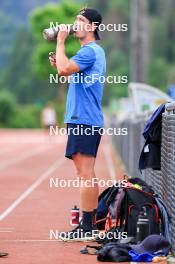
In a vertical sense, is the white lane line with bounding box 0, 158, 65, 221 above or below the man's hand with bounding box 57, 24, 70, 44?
below

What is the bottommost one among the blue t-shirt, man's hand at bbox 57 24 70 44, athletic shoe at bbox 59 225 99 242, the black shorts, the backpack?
athletic shoe at bbox 59 225 99 242

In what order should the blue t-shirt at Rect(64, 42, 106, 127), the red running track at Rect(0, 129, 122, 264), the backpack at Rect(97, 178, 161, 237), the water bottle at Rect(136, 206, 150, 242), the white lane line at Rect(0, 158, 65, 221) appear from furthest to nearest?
the white lane line at Rect(0, 158, 65, 221), the blue t-shirt at Rect(64, 42, 106, 127), the backpack at Rect(97, 178, 161, 237), the water bottle at Rect(136, 206, 150, 242), the red running track at Rect(0, 129, 122, 264)

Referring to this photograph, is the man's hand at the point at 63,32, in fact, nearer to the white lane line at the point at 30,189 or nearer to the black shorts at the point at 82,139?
the black shorts at the point at 82,139

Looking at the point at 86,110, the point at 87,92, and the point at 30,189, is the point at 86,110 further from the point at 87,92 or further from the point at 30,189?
the point at 30,189

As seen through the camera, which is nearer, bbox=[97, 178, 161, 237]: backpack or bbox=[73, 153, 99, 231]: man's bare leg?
bbox=[97, 178, 161, 237]: backpack

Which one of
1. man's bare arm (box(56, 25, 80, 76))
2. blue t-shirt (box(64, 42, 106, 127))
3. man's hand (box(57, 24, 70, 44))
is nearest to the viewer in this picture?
man's bare arm (box(56, 25, 80, 76))

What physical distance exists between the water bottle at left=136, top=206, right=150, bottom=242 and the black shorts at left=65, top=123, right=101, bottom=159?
43.7 inches

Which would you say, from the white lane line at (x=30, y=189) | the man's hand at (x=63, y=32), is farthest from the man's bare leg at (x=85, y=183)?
the white lane line at (x=30, y=189)

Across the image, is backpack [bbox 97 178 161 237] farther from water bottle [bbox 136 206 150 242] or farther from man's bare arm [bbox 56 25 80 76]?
man's bare arm [bbox 56 25 80 76]

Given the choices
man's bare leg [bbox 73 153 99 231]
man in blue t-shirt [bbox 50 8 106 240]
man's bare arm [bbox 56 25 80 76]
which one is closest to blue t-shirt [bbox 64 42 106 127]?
man in blue t-shirt [bbox 50 8 106 240]

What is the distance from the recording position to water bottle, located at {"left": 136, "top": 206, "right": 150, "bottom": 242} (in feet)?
32.0

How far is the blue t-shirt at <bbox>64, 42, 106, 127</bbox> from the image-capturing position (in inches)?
415

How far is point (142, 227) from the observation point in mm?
9805

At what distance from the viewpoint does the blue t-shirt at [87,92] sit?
415 inches
